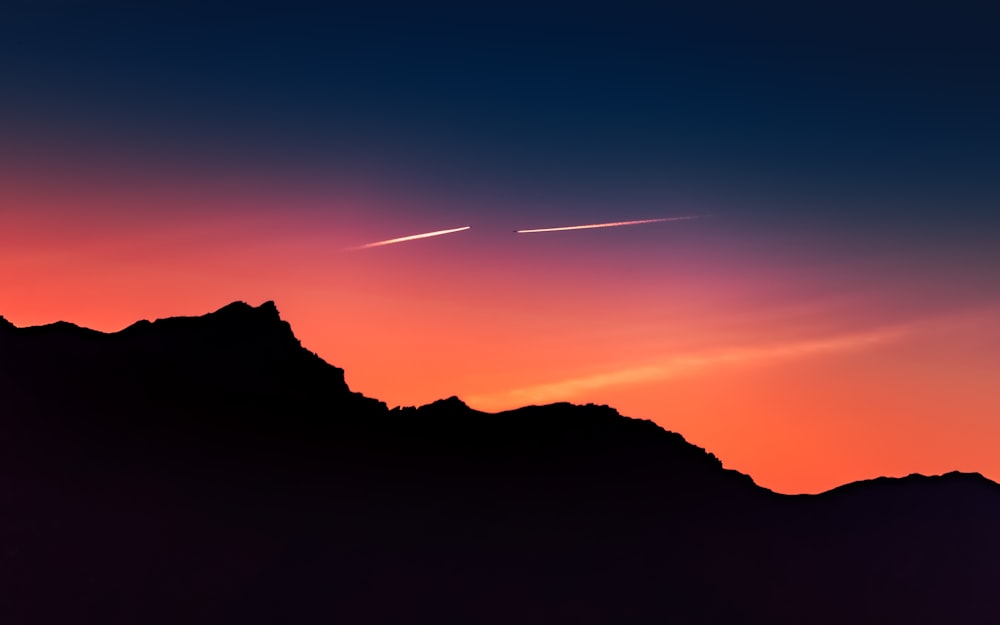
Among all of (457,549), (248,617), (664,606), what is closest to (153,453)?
(248,617)

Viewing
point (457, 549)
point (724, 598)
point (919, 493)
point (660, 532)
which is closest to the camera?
point (457, 549)

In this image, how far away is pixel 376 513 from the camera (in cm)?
11075

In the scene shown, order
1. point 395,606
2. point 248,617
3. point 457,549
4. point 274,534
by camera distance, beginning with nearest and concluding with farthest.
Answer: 1. point 248,617
2. point 395,606
3. point 274,534
4. point 457,549

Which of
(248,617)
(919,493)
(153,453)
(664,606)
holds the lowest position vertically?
(248,617)

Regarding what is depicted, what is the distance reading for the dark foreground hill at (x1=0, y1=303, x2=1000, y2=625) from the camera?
3499 inches

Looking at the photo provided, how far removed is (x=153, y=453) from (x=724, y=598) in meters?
72.6

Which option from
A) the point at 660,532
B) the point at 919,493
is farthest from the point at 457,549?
the point at 919,493

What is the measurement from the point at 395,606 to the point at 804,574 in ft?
218

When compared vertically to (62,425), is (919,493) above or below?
above

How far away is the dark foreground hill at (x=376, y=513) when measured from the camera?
8888 cm

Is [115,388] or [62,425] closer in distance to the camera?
[62,425]

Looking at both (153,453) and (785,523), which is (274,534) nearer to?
(153,453)

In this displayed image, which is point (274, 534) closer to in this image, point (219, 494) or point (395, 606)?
point (219, 494)

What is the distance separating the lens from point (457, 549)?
108 metres
